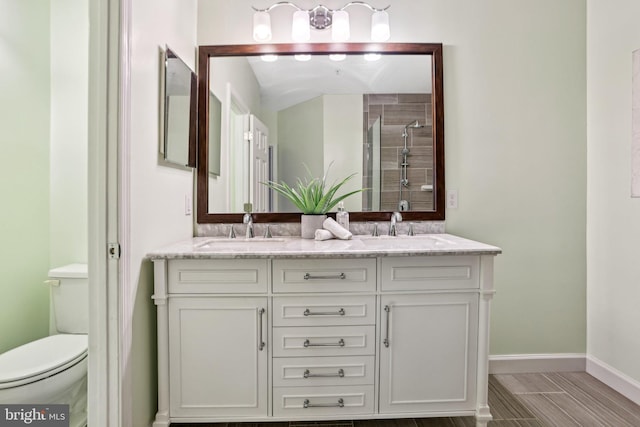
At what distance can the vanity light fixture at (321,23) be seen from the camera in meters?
2.05

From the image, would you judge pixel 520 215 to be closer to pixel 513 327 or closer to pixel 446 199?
pixel 446 199

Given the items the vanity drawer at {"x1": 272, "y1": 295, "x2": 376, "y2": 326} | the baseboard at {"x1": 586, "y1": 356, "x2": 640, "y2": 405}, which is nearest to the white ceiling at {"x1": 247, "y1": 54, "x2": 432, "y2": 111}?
the vanity drawer at {"x1": 272, "y1": 295, "x2": 376, "y2": 326}

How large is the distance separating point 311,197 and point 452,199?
840mm

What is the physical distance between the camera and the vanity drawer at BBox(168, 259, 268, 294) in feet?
4.97

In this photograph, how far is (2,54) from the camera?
1.85m

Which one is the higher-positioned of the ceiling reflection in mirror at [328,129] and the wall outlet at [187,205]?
the ceiling reflection in mirror at [328,129]

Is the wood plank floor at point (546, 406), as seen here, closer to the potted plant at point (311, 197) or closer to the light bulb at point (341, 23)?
the potted plant at point (311, 197)

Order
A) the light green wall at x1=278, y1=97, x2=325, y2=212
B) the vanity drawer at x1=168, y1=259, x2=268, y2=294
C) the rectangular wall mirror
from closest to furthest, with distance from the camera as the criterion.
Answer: the vanity drawer at x1=168, y1=259, x2=268, y2=294 < the rectangular wall mirror < the light green wall at x1=278, y1=97, x2=325, y2=212

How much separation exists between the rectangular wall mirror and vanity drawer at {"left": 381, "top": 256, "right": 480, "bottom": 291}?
1.13 metres

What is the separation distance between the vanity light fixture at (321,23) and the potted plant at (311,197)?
0.78 meters

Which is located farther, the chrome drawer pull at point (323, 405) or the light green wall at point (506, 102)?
the light green wall at point (506, 102)

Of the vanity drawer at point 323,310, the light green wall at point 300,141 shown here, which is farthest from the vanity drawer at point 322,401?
the light green wall at point 300,141

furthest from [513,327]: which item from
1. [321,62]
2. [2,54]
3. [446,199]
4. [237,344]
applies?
[2,54]

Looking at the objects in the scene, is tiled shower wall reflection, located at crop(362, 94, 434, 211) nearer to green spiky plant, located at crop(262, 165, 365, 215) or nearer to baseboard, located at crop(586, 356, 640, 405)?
green spiky plant, located at crop(262, 165, 365, 215)
